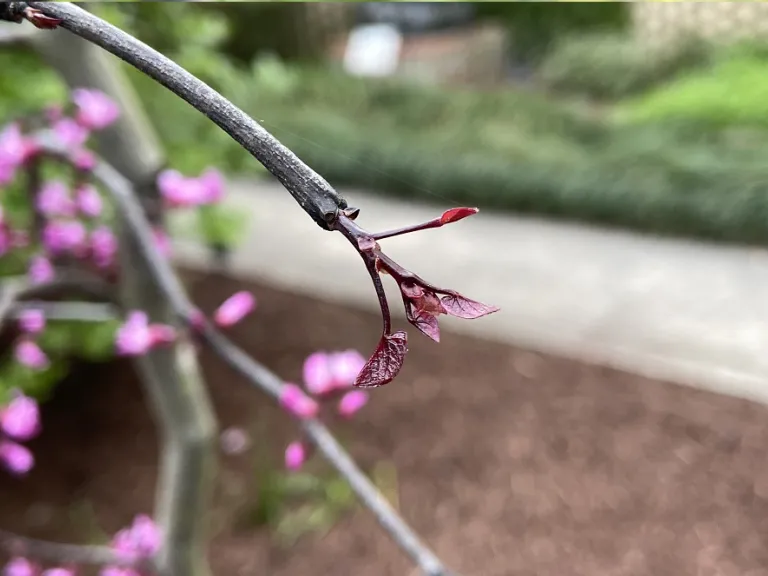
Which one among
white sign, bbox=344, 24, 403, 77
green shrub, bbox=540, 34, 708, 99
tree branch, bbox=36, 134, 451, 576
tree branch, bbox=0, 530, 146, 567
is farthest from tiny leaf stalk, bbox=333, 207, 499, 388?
white sign, bbox=344, 24, 403, 77

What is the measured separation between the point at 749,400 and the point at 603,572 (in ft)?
2.08

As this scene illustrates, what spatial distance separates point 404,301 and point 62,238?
1.18 meters

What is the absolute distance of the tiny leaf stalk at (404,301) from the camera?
0.23m

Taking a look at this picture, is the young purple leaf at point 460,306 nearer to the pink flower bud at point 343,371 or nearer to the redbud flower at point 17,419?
the pink flower bud at point 343,371

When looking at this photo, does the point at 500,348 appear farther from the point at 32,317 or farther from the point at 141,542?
the point at 32,317

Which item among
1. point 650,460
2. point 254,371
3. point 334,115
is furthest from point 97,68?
point 334,115

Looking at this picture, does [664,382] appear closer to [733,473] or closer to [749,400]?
[749,400]

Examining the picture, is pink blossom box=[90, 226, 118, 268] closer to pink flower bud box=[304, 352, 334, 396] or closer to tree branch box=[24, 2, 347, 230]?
pink flower bud box=[304, 352, 334, 396]

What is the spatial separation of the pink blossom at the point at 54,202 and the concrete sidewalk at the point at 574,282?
1060mm

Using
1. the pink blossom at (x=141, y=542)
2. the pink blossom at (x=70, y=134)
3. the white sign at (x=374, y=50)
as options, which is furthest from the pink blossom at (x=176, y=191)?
the white sign at (x=374, y=50)

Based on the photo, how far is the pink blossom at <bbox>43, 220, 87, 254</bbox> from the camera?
1223 mm

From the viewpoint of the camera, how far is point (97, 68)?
1019mm

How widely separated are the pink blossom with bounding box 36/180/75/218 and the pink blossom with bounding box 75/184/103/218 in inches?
0.6

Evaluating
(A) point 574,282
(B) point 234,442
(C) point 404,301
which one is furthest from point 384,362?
(A) point 574,282
